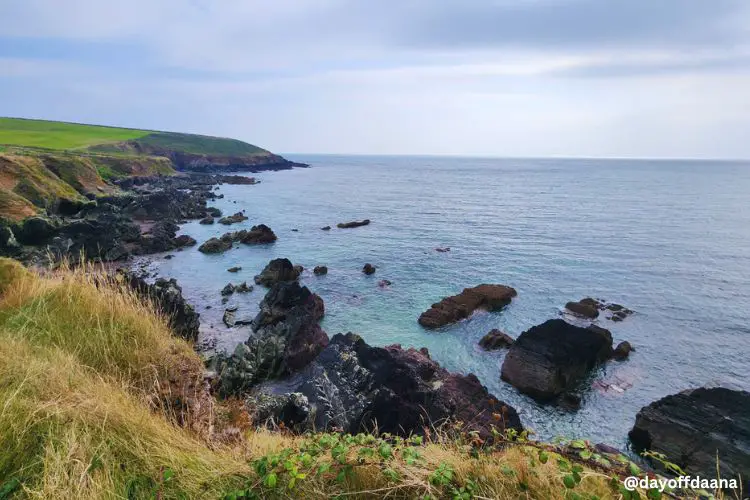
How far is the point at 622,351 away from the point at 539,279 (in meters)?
13.2

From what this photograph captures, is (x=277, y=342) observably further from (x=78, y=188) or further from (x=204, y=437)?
(x=78, y=188)

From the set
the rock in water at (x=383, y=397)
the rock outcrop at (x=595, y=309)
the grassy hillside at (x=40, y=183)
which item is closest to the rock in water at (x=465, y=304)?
the rock outcrop at (x=595, y=309)

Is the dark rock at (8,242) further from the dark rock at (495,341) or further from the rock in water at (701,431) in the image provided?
the rock in water at (701,431)

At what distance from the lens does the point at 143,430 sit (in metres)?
4.65

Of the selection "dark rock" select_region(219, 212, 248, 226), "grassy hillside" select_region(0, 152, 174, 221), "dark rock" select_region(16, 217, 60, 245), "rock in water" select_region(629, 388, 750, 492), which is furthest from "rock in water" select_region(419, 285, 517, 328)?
"dark rock" select_region(219, 212, 248, 226)

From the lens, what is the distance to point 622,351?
21.3 metres

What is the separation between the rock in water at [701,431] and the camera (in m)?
12.4

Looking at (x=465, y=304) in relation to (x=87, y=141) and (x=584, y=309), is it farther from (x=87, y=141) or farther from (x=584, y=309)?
(x=87, y=141)

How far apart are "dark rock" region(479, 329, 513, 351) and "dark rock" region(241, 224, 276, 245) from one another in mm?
32507

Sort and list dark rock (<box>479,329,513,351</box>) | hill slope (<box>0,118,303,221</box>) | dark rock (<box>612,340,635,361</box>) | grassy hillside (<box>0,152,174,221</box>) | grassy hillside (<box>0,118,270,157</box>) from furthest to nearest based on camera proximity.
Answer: grassy hillside (<box>0,118,270,157</box>) < hill slope (<box>0,118,303,221</box>) < grassy hillside (<box>0,152,174,221</box>) < dark rock (<box>479,329,513,351</box>) < dark rock (<box>612,340,635,361</box>)

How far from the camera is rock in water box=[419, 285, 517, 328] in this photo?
25.2 m

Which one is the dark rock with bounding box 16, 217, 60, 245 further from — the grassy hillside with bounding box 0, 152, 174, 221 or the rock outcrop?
the rock outcrop

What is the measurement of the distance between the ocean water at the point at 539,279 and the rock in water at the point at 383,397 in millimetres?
3279

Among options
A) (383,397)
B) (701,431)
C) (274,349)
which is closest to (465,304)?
(274,349)
